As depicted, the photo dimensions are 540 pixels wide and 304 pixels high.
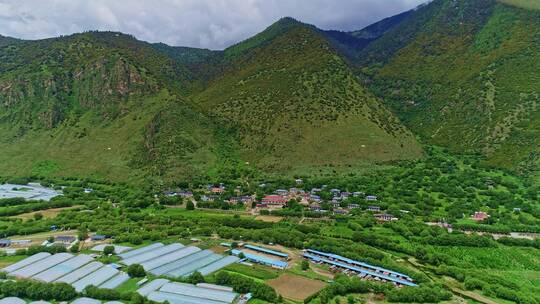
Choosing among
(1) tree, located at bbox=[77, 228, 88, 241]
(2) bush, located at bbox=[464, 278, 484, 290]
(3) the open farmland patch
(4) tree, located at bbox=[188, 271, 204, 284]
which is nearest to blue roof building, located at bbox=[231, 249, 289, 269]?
(3) the open farmland patch

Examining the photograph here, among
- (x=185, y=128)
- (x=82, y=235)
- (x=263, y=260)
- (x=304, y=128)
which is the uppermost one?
(x=185, y=128)

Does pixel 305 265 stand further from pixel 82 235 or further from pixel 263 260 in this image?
pixel 82 235

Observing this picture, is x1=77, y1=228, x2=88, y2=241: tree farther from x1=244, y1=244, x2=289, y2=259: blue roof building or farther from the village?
x1=244, y1=244, x2=289, y2=259: blue roof building

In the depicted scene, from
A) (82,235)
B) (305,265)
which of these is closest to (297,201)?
(305,265)

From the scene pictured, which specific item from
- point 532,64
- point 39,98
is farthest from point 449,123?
point 39,98

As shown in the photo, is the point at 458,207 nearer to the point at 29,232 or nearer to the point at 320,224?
the point at 320,224
